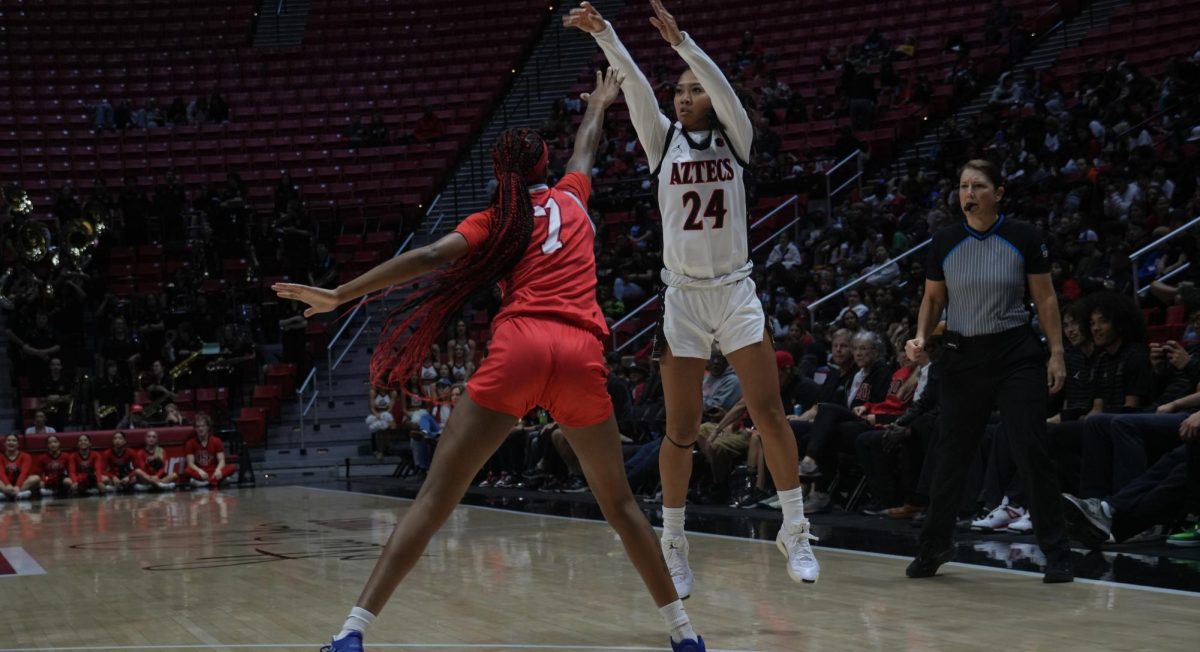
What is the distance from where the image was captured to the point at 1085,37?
62.4 ft

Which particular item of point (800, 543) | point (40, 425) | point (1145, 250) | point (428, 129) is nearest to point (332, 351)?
point (40, 425)

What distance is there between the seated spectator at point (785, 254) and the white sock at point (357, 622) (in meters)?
12.1

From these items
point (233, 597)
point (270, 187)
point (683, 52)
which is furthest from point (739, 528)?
point (270, 187)

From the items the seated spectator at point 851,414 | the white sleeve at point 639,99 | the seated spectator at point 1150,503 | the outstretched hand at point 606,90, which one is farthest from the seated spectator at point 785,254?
the outstretched hand at point 606,90

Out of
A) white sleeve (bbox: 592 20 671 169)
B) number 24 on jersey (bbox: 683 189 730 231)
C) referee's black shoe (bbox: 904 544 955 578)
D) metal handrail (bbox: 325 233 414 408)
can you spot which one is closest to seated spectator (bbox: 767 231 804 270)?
metal handrail (bbox: 325 233 414 408)

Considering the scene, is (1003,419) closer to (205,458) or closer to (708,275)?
(708,275)

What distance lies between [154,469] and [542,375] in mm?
12772

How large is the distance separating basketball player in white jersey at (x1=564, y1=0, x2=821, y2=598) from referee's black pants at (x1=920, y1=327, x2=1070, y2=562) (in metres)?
0.86

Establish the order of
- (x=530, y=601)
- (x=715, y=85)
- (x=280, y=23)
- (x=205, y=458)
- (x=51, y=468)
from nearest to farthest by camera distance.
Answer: (x=715, y=85) → (x=530, y=601) → (x=51, y=468) → (x=205, y=458) → (x=280, y=23)

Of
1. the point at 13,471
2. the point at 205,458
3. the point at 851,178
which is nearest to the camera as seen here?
the point at 13,471

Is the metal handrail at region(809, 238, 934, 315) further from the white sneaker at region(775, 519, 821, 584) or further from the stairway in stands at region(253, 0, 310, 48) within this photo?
the stairway in stands at region(253, 0, 310, 48)

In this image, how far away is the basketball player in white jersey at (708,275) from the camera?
201 inches

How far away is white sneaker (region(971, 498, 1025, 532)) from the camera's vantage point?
7.38m

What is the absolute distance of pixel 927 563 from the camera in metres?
5.70
